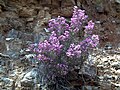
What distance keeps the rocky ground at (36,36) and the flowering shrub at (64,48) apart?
0.27 metres

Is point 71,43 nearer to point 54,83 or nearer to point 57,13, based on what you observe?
point 54,83

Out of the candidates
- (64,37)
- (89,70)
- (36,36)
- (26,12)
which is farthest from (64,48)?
(26,12)

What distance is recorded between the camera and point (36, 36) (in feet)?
16.8

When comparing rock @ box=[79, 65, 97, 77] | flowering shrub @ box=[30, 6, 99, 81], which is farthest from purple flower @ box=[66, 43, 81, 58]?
rock @ box=[79, 65, 97, 77]

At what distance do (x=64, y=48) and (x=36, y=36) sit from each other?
4.99 feet

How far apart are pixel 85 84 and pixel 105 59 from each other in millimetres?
1018

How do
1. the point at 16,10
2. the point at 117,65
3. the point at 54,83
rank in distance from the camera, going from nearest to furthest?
the point at 54,83, the point at 117,65, the point at 16,10

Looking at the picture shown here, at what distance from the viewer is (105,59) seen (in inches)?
181

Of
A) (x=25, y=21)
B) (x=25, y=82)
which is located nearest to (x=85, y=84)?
(x=25, y=82)

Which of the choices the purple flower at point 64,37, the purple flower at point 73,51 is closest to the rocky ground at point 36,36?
the purple flower at point 73,51

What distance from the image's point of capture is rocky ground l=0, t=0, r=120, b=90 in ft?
12.3

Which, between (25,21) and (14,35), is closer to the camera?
(14,35)

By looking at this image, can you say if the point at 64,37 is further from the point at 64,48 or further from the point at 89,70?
the point at 89,70

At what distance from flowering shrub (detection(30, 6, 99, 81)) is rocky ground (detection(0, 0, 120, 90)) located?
0.27 m
